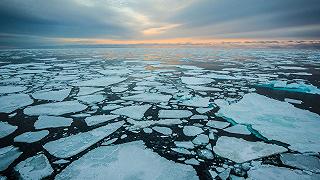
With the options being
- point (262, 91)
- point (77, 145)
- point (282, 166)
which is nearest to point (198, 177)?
point (282, 166)

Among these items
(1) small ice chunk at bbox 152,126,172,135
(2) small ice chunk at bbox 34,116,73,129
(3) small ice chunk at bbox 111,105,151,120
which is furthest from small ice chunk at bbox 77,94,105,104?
(1) small ice chunk at bbox 152,126,172,135

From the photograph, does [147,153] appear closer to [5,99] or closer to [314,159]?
[314,159]

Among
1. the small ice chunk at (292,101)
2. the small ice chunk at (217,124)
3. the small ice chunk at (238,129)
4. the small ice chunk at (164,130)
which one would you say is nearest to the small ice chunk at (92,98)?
the small ice chunk at (164,130)

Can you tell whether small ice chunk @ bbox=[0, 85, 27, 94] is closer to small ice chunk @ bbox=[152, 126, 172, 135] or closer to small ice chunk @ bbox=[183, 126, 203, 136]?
small ice chunk @ bbox=[152, 126, 172, 135]

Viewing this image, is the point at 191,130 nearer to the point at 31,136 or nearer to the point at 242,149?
the point at 242,149

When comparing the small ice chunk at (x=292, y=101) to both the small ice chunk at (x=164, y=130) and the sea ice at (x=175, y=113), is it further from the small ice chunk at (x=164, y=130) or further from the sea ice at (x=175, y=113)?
the small ice chunk at (x=164, y=130)
